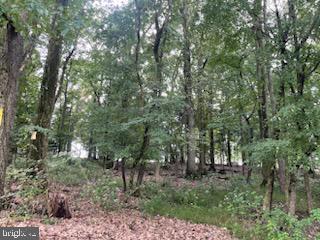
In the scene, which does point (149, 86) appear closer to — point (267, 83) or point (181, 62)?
point (267, 83)

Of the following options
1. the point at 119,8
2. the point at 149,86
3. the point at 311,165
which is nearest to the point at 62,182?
the point at 149,86

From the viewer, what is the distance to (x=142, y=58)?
1149 centimetres

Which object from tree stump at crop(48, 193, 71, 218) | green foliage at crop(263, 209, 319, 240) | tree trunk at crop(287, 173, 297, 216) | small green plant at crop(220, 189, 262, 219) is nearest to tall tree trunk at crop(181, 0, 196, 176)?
tree trunk at crop(287, 173, 297, 216)

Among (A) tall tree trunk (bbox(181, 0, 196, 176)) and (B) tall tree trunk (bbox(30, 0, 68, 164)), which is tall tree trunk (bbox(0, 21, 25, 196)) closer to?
(B) tall tree trunk (bbox(30, 0, 68, 164))

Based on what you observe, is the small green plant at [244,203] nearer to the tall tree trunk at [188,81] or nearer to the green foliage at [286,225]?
the green foliage at [286,225]

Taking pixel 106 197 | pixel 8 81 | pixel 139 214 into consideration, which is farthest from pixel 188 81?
pixel 8 81

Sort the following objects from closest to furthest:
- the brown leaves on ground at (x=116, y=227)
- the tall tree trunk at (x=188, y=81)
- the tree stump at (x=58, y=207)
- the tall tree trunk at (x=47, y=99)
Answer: the brown leaves on ground at (x=116, y=227) < the tree stump at (x=58, y=207) < the tall tree trunk at (x=47, y=99) < the tall tree trunk at (x=188, y=81)

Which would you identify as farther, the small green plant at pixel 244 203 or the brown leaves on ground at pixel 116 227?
the small green plant at pixel 244 203

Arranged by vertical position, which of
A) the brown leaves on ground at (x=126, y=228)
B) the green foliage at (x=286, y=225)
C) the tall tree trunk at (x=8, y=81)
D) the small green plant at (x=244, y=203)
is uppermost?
the tall tree trunk at (x=8, y=81)

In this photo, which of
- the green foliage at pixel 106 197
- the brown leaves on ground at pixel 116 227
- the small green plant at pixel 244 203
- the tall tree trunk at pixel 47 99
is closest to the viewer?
the brown leaves on ground at pixel 116 227

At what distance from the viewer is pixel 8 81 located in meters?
5.09

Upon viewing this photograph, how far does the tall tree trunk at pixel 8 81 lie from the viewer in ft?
16.5

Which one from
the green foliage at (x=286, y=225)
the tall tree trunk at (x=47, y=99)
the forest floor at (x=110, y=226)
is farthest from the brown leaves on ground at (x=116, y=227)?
the tall tree trunk at (x=47, y=99)

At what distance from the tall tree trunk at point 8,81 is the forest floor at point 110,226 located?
1198 millimetres
